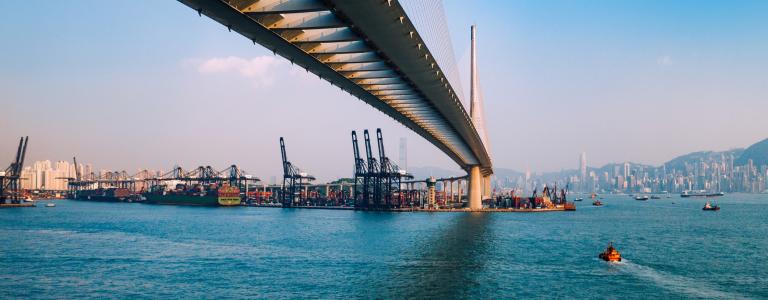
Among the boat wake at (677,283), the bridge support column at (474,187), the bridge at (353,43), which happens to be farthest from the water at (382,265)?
the bridge support column at (474,187)

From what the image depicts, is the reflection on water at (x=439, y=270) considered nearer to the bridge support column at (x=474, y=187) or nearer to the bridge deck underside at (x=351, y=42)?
the bridge deck underside at (x=351, y=42)

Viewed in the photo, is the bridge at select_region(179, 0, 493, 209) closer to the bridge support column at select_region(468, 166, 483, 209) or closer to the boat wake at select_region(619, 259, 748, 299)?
the boat wake at select_region(619, 259, 748, 299)

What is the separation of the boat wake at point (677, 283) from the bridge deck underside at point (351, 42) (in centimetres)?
1808

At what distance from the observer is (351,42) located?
26125 mm

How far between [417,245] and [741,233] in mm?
48757

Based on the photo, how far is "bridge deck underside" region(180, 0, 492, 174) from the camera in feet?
67.1

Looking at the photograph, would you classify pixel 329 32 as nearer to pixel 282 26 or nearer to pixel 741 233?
pixel 282 26

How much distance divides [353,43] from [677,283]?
1068 inches

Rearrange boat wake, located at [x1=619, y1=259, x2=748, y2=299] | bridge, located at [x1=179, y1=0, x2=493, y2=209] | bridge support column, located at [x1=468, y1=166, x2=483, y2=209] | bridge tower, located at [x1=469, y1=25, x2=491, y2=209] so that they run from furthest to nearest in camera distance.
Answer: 1. bridge support column, located at [x1=468, y1=166, x2=483, y2=209]
2. bridge tower, located at [x1=469, y1=25, x2=491, y2=209]
3. boat wake, located at [x1=619, y1=259, x2=748, y2=299]
4. bridge, located at [x1=179, y1=0, x2=493, y2=209]

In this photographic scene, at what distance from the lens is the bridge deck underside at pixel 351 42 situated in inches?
805

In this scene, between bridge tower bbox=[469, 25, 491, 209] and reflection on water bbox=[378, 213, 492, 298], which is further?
bridge tower bbox=[469, 25, 491, 209]

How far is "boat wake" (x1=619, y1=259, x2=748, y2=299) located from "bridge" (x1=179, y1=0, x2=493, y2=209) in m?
17.9

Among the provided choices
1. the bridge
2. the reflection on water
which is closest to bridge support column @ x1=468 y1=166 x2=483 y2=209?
the reflection on water

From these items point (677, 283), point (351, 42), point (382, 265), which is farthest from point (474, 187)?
point (351, 42)
